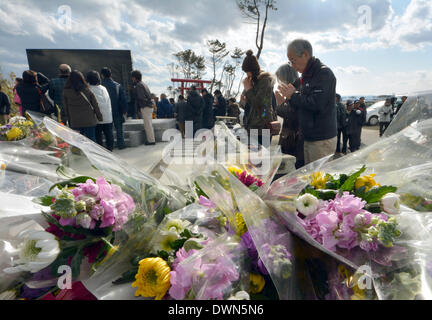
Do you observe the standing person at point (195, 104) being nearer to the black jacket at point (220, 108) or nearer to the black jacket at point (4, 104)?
the black jacket at point (220, 108)

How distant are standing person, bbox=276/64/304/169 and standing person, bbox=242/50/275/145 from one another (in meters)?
0.16

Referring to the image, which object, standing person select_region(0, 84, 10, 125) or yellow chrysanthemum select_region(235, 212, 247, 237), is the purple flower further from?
standing person select_region(0, 84, 10, 125)

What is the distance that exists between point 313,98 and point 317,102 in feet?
0.15

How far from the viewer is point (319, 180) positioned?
803 mm

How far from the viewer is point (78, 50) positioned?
930cm

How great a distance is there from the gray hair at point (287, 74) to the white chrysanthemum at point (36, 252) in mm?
2583

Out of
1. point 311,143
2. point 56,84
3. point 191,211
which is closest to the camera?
point 191,211

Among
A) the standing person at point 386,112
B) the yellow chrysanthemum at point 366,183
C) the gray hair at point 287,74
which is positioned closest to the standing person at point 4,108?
the gray hair at point 287,74

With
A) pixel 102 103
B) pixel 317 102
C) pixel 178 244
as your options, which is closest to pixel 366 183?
pixel 178 244

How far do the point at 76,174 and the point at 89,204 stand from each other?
0.86 ft

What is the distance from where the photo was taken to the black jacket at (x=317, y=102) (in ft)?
6.77

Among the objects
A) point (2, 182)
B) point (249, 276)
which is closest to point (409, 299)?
point (249, 276)

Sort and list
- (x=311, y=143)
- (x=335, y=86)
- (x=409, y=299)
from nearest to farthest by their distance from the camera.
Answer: (x=409, y=299) → (x=335, y=86) → (x=311, y=143)
